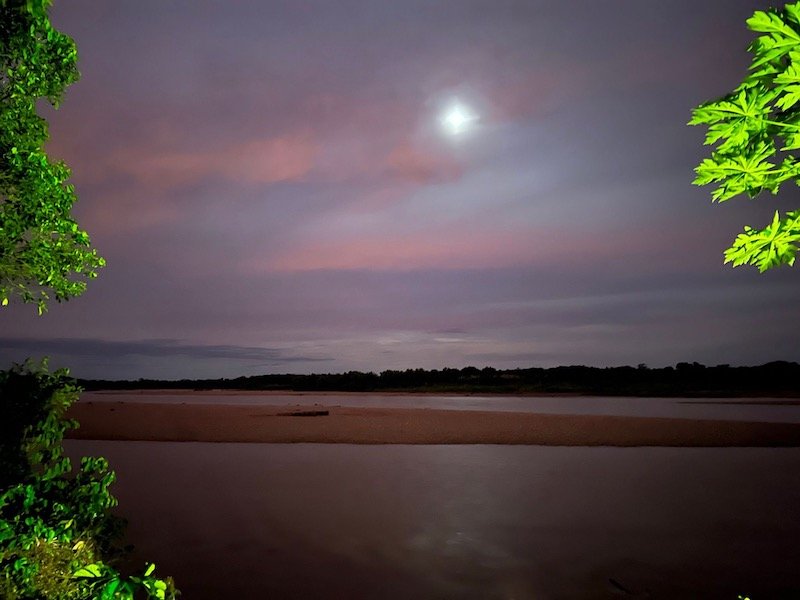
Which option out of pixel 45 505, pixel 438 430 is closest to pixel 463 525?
pixel 45 505

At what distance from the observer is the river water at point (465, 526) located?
26.4ft

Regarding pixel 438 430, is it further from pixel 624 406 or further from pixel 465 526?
pixel 624 406

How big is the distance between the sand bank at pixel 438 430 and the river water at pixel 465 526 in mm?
5308

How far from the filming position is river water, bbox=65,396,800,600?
8039 millimetres

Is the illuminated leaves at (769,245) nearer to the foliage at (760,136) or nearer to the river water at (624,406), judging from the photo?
the foliage at (760,136)

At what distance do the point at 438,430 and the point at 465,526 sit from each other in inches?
674

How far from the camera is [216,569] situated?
840 cm

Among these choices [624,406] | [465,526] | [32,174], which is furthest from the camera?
[624,406]

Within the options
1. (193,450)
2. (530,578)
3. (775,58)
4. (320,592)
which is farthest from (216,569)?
(193,450)

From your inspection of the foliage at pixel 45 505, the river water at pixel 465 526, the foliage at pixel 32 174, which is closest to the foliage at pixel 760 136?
the foliage at pixel 45 505

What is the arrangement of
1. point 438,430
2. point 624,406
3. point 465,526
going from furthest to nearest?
point 624,406
point 438,430
point 465,526

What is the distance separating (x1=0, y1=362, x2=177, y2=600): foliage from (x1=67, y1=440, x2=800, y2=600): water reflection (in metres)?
4.51

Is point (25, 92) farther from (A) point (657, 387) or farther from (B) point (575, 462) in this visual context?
(A) point (657, 387)

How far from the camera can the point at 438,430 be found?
2823cm
